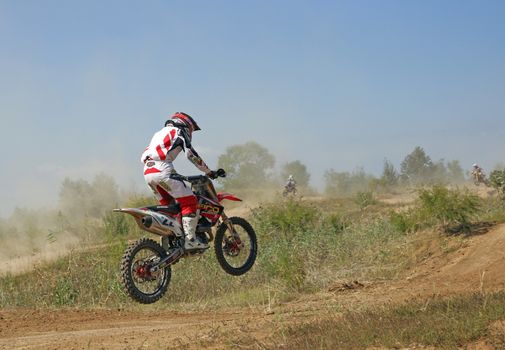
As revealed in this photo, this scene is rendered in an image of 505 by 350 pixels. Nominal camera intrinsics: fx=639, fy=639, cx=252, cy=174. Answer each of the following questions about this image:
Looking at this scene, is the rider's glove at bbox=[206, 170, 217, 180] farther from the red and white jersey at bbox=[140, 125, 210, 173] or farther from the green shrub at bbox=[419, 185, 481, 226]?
the green shrub at bbox=[419, 185, 481, 226]

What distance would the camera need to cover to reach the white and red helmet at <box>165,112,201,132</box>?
937 centimetres

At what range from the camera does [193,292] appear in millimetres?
→ 14797

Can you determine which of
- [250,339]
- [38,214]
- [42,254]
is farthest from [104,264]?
[38,214]

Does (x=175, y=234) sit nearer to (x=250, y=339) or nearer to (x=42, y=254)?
(x=250, y=339)

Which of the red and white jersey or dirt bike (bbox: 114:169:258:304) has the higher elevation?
the red and white jersey

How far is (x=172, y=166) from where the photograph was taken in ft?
30.7

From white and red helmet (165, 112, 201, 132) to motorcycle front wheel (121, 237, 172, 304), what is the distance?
5.78 feet

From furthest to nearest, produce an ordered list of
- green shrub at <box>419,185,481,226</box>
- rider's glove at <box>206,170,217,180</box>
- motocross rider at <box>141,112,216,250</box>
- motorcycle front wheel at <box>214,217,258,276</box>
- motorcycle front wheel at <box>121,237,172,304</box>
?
green shrub at <box>419,185,481,226</box>, motorcycle front wheel at <box>214,217,258,276</box>, rider's glove at <box>206,170,217,180</box>, motocross rider at <box>141,112,216,250</box>, motorcycle front wheel at <box>121,237,172,304</box>

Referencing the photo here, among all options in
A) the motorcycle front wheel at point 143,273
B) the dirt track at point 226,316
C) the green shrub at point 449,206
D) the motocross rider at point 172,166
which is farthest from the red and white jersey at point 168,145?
the green shrub at point 449,206

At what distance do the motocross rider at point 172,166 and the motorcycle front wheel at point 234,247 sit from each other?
67cm

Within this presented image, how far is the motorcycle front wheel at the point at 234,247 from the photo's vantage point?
10.3 m

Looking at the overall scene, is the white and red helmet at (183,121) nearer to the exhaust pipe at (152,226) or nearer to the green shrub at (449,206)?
the exhaust pipe at (152,226)

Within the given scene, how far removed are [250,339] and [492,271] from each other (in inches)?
260

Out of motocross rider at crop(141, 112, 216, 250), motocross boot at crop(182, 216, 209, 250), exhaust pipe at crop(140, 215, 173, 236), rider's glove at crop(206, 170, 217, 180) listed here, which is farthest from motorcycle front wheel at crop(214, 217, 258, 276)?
exhaust pipe at crop(140, 215, 173, 236)
